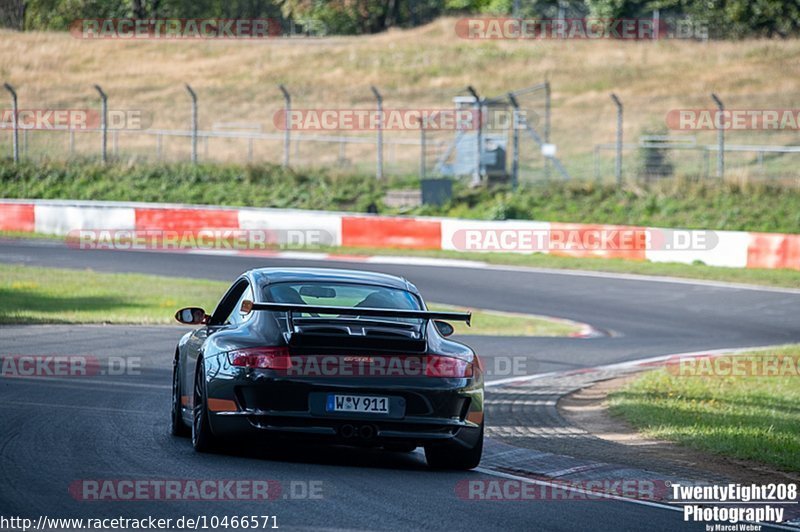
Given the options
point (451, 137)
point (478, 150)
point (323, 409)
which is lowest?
point (323, 409)

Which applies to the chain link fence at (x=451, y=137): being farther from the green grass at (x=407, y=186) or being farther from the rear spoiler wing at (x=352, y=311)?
the rear spoiler wing at (x=352, y=311)

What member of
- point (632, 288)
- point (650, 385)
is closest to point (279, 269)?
point (650, 385)

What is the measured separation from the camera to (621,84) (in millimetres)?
54031

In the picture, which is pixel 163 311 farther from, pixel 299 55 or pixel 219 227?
pixel 299 55

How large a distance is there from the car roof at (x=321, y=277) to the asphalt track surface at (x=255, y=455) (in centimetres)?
119

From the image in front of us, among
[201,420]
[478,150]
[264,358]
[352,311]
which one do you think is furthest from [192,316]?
[478,150]

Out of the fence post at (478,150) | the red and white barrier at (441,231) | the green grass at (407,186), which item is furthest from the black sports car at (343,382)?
the fence post at (478,150)

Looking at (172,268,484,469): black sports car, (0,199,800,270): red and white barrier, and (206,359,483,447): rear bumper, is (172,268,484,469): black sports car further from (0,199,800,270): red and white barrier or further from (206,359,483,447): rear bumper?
(0,199,800,270): red and white barrier

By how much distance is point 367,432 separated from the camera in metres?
7.97

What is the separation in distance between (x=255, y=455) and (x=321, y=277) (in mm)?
1372

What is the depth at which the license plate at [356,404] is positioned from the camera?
795 centimetres

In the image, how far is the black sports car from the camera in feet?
26.0

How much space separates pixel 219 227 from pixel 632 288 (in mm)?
11565

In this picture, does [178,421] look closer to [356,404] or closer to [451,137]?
[356,404]
